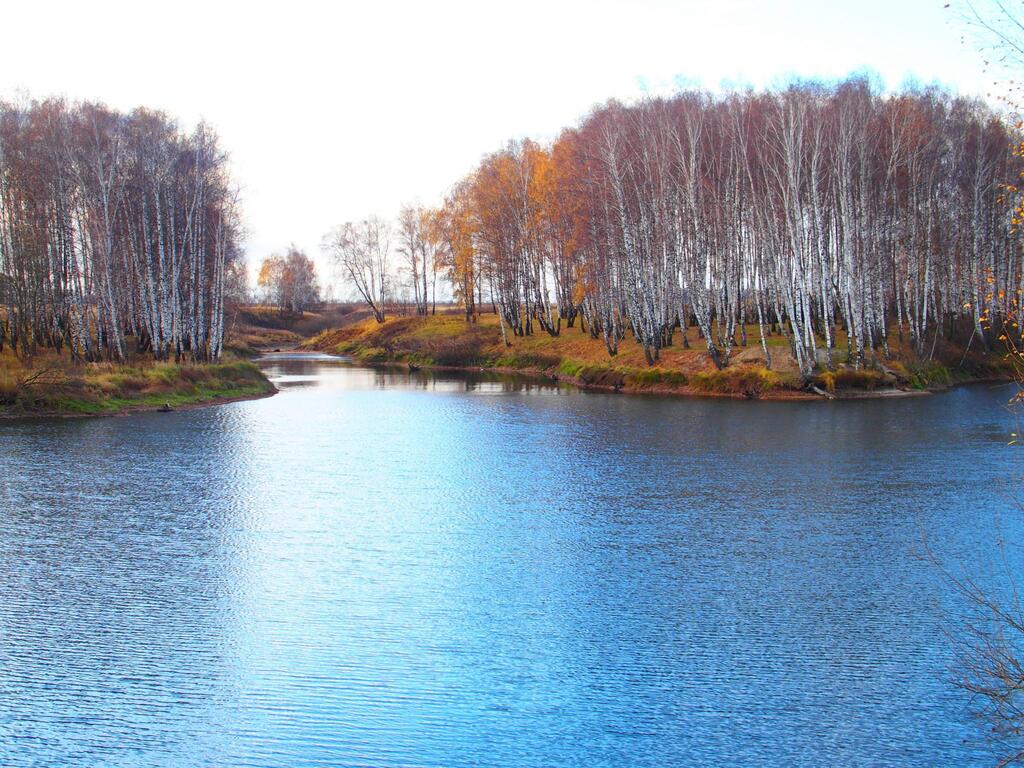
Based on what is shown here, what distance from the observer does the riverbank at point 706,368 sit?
32.4 metres

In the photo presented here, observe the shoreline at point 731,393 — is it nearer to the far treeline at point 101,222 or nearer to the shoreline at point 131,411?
the shoreline at point 131,411

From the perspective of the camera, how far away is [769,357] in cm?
3409

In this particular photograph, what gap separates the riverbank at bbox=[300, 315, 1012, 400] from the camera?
32375 mm

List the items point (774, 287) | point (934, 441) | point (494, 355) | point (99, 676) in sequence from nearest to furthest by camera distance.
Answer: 1. point (99, 676)
2. point (934, 441)
3. point (774, 287)
4. point (494, 355)

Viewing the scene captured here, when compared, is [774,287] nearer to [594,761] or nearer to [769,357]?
[769,357]

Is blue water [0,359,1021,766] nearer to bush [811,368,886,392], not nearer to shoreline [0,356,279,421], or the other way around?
shoreline [0,356,279,421]

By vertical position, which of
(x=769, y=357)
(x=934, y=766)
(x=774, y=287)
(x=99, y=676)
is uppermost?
(x=774, y=287)

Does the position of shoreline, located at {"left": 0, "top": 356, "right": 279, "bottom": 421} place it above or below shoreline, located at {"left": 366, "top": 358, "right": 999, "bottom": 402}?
above

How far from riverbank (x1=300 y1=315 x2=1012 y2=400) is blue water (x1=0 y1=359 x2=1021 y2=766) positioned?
13.3 metres

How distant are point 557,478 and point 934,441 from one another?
10.5 meters

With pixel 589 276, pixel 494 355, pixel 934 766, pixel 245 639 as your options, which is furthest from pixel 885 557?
pixel 494 355

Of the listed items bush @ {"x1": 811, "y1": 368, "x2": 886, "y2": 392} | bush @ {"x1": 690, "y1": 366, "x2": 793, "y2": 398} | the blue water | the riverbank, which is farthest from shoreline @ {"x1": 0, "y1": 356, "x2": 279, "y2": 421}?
bush @ {"x1": 811, "y1": 368, "x2": 886, "y2": 392}

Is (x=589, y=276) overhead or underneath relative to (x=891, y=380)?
overhead

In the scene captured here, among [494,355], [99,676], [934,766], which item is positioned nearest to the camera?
[934,766]
